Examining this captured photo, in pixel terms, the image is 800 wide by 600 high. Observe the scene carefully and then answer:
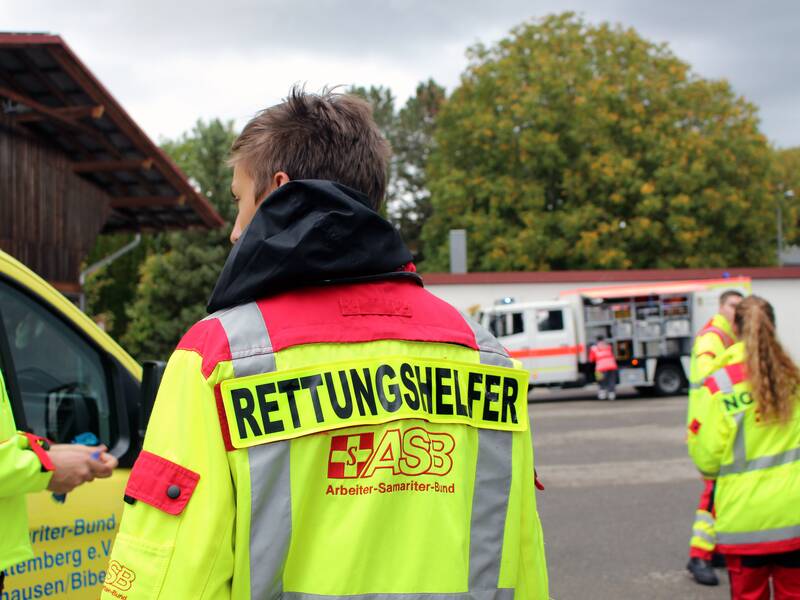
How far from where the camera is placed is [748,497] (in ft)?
11.4

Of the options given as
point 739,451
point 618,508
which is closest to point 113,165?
point 618,508

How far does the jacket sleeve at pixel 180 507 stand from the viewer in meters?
1.24

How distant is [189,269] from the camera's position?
26719mm

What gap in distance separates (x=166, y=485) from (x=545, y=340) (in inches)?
707

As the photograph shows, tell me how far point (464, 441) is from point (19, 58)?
1132 cm

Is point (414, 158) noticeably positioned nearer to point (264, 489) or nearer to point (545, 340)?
point (545, 340)

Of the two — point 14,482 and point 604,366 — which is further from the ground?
point 14,482

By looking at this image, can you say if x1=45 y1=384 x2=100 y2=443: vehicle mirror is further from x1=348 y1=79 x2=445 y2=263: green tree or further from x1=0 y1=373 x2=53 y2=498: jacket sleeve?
x1=348 y1=79 x2=445 y2=263: green tree

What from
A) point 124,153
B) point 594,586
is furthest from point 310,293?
point 124,153

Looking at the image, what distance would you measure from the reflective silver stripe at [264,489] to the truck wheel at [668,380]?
18.3 metres

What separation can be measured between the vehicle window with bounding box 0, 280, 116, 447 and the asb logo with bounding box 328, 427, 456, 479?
64.7 inches

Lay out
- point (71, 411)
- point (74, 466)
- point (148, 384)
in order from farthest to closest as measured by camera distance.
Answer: point (71, 411) → point (148, 384) → point (74, 466)

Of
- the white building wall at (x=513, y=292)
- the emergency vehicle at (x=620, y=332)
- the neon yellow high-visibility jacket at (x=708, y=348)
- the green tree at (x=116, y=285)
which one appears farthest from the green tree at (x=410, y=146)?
the neon yellow high-visibility jacket at (x=708, y=348)

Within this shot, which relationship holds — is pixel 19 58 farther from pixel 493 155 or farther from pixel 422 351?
pixel 493 155
